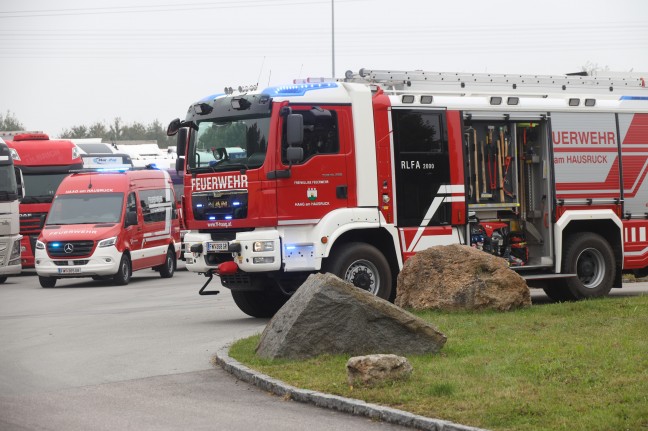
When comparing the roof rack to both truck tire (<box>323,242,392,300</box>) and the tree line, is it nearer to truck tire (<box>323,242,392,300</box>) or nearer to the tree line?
truck tire (<box>323,242,392,300</box>)

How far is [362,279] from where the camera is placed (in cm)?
1720

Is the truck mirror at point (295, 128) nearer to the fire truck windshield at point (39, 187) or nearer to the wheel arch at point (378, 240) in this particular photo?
the wheel arch at point (378, 240)

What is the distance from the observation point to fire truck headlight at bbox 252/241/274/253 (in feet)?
54.3

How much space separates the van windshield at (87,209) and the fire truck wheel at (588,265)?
1253 cm

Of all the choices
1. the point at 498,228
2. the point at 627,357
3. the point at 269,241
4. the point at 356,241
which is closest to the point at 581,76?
the point at 498,228

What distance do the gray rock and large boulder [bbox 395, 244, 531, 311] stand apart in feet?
18.5

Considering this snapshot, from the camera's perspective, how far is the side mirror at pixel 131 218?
27938 millimetres

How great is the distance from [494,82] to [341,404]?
10.8 metres

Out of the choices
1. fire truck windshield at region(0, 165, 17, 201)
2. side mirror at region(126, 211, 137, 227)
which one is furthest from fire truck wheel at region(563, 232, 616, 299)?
fire truck windshield at region(0, 165, 17, 201)

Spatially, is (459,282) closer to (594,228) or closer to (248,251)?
(248,251)

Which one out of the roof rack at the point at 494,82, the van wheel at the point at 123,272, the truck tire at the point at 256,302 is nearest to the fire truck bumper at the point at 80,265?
the van wheel at the point at 123,272

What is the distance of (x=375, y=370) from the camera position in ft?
33.8

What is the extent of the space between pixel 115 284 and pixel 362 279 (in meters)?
12.4

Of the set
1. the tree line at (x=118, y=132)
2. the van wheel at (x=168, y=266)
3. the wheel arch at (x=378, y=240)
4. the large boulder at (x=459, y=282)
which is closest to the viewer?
the large boulder at (x=459, y=282)
